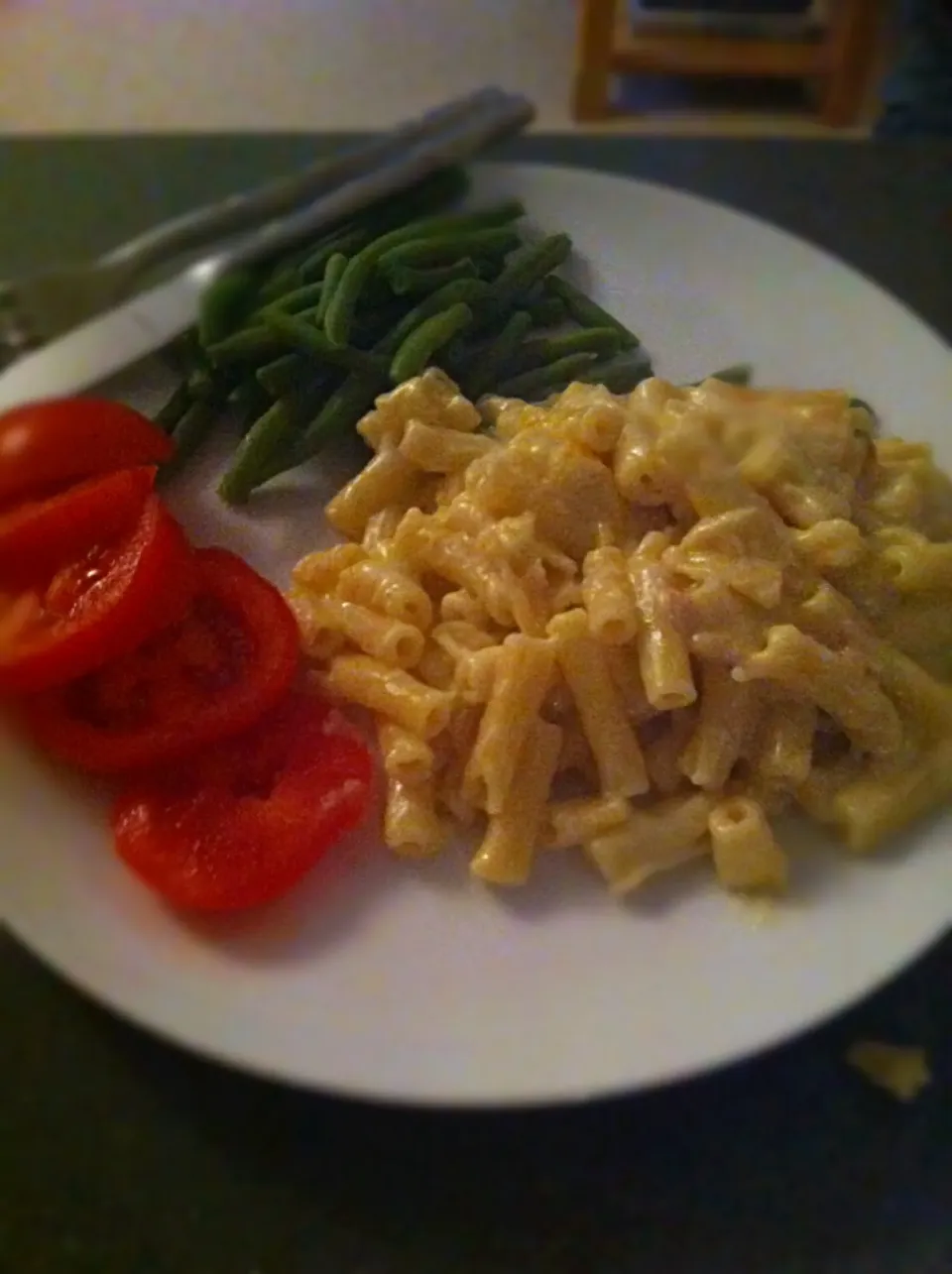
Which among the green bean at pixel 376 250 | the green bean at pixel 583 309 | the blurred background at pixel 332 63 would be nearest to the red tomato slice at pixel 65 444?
the green bean at pixel 376 250

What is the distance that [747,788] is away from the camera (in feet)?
4.31

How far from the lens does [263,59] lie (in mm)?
3578

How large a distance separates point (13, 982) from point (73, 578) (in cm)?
41

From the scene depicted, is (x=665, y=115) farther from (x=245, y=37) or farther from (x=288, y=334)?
(x=288, y=334)

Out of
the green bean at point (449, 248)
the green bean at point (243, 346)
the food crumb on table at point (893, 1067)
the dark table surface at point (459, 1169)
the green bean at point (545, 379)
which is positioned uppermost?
the green bean at point (449, 248)

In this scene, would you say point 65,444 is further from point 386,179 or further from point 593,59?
point 593,59

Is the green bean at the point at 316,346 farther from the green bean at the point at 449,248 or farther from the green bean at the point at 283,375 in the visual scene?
the green bean at the point at 449,248

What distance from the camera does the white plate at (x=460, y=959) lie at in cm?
109

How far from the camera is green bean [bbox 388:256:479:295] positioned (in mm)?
1734

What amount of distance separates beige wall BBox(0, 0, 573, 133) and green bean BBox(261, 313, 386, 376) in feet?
6.21

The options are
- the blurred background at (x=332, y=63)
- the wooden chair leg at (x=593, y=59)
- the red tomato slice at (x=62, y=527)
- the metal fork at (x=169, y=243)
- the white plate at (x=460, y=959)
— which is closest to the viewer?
the white plate at (x=460, y=959)

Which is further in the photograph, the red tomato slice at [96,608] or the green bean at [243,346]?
the green bean at [243,346]

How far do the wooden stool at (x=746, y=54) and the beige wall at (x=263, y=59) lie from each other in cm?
26

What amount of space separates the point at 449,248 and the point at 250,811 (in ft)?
3.07
